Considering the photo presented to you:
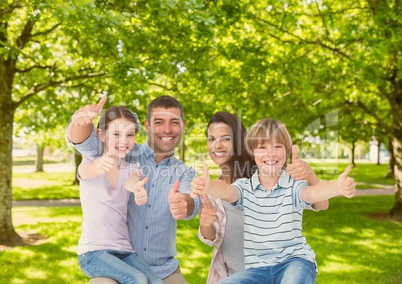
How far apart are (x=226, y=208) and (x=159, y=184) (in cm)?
67

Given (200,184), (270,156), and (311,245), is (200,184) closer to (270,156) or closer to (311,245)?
(270,156)

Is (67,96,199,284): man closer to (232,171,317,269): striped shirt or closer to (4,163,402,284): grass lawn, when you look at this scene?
(232,171,317,269): striped shirt

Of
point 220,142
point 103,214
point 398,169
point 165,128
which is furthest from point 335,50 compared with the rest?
point 103,214

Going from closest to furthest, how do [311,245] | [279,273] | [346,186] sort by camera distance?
[346,186], [279,273], [311,245]

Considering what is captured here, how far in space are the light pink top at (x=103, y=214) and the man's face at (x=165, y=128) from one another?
0.56 meters

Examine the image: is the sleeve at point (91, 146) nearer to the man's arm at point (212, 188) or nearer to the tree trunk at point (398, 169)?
the man's arm at point (212, 188)

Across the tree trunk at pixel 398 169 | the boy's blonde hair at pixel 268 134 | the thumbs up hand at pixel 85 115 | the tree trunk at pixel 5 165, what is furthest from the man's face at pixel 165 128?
the tree trunk at pixel 398 169

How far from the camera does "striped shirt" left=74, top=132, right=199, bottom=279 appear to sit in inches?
155

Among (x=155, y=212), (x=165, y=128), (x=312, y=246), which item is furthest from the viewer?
(x=312, y=246)

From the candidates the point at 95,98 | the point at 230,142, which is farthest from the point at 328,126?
the point at 230,142

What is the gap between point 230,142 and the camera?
430cm

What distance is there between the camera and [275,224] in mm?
3432

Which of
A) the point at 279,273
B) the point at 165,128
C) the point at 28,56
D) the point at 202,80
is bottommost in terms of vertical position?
the point at 279,273

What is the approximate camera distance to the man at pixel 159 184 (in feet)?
12.9
